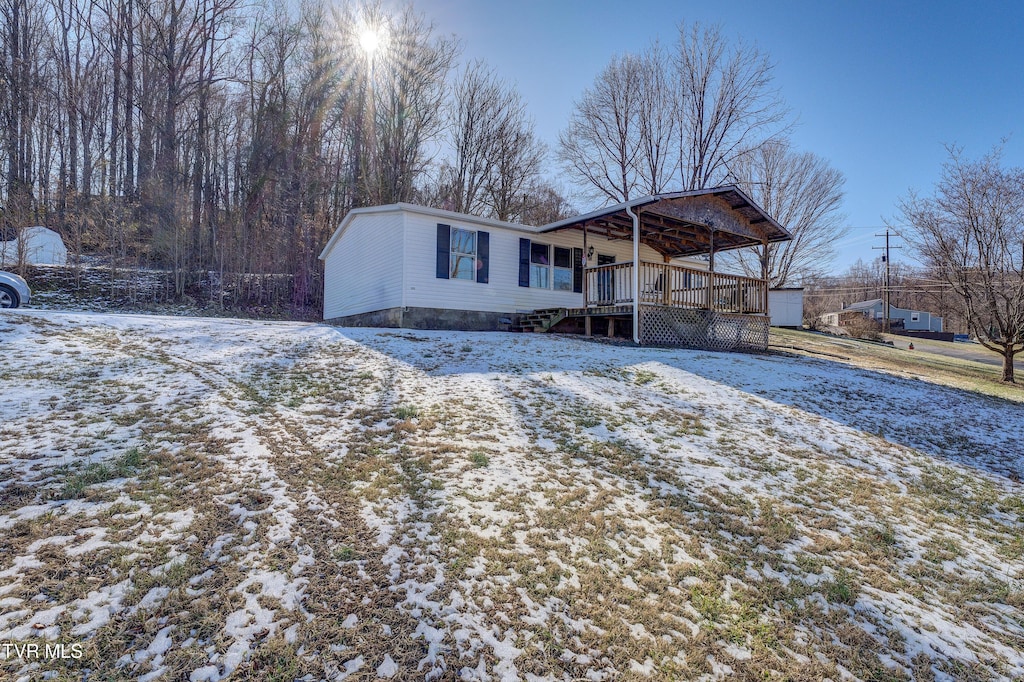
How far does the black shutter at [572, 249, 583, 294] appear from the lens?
13.7m

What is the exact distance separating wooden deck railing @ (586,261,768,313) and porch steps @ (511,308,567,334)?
1.06 meters

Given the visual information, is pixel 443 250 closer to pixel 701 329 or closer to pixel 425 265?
pixel 425 265

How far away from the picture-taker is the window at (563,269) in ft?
44.1

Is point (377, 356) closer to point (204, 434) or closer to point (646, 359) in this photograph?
point (204, 434)

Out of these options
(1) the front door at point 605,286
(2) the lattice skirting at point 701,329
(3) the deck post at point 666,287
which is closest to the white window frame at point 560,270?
(1) the front door at point 605,286

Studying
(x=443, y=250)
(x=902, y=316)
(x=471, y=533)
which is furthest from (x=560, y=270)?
(x=902, y=316)

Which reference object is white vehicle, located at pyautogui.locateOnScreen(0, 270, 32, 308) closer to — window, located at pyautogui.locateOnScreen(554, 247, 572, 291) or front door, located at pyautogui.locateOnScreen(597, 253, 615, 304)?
window, located at pyautogui.locateOnScreen(554, 247, 572, 291)

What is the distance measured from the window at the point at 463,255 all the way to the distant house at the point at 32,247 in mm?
13717

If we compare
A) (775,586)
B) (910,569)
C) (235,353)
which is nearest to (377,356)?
(235,353)

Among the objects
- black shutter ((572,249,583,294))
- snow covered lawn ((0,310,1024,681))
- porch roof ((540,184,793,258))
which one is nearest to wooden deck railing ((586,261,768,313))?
black shutter ((572,249,583,294))

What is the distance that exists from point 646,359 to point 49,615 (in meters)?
8.09

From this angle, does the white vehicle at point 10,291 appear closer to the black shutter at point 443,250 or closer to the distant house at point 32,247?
the distant house at point 32,247

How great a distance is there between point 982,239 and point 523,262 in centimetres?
1232

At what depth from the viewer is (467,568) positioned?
2.61 meters
